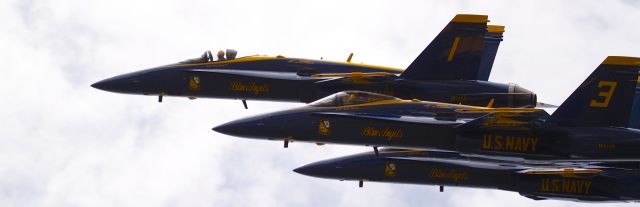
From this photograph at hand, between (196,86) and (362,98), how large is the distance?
7516 millimetres

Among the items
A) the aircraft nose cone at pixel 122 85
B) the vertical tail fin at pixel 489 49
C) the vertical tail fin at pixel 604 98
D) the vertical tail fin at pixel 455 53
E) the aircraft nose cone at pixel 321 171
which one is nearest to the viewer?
the vertical tail fin at pixel 604 98

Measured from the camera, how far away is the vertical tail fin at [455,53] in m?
52.7

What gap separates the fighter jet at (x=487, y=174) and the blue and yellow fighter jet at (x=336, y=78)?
105 inches

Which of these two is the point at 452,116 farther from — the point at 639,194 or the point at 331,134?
the point at 639,194

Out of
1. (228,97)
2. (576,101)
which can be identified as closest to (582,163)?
(576,101)

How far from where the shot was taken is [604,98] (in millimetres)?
48125

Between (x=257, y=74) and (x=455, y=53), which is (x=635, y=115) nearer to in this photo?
(x=455, y=53)

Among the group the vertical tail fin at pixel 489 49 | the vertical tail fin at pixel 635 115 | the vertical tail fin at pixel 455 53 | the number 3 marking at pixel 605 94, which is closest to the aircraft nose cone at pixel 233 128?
the vertical tail fin at pixel 455 53

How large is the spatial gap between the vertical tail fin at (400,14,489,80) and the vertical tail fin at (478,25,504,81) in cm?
254

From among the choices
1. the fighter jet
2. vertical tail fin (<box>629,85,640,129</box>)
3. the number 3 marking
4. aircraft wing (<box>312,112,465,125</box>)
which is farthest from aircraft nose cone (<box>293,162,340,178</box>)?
vertical tail fin (<box>629,85,640,129</box>)

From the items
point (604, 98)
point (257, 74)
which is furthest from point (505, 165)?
point (257, 74)

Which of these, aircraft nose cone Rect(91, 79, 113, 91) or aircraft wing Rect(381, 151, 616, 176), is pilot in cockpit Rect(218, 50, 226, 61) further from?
aircraft wing Rect(381, 151, 616, 176)

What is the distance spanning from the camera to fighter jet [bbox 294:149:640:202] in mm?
53438

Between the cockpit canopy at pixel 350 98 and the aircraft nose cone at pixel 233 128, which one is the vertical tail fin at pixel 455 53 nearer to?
the cockpit canopy at pixel 350 98
